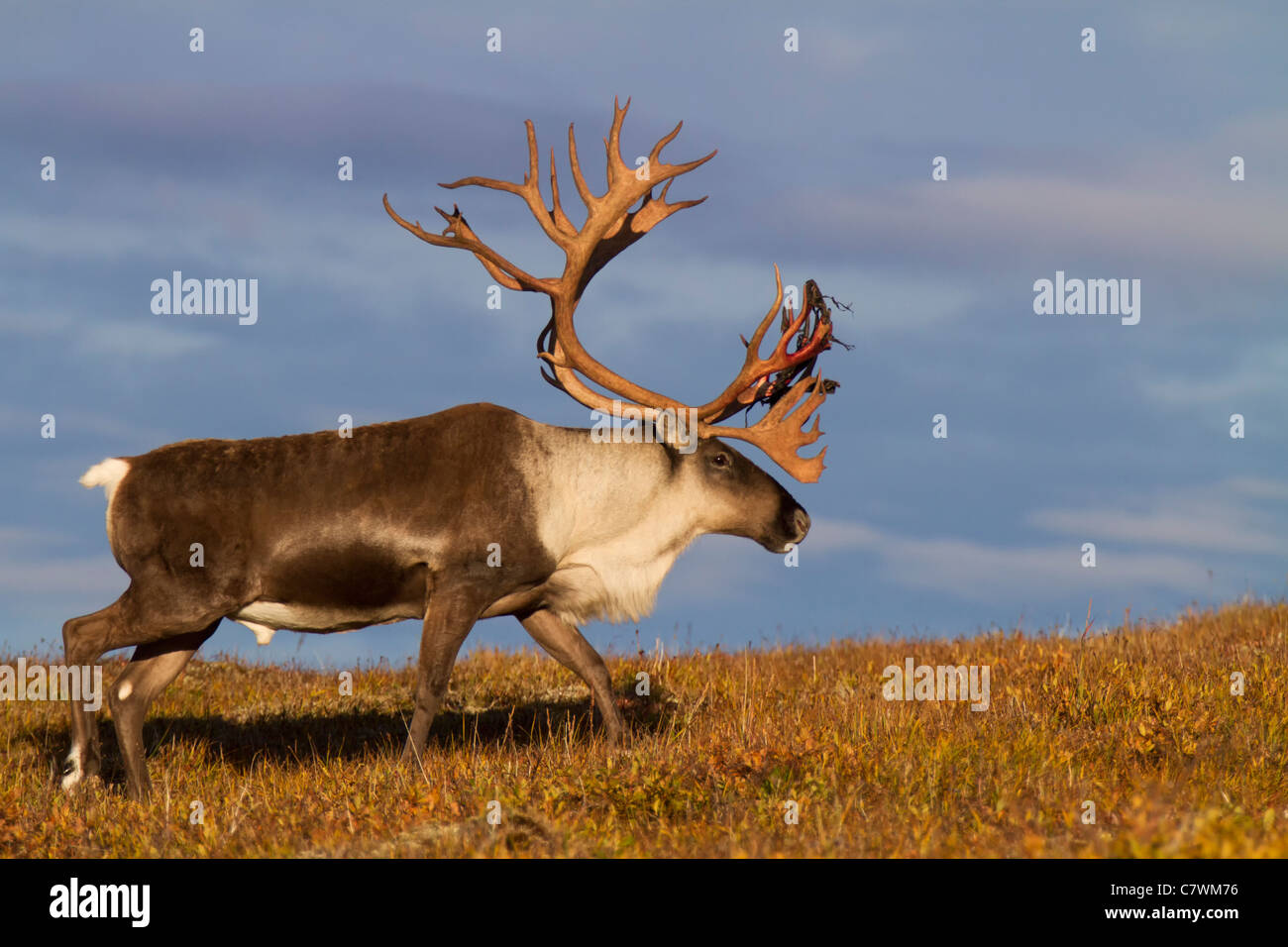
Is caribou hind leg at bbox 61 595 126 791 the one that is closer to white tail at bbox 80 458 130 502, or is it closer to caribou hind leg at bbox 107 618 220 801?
caribou hind leg at bbox 107 618 220 801

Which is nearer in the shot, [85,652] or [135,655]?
[85,652]

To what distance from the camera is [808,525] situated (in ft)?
33.8

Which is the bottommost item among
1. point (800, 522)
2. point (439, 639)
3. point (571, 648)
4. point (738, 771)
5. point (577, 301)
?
point (738, 771)

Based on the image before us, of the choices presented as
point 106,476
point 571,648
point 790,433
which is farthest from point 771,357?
point 106,476

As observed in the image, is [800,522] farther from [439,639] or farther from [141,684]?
[141,684]

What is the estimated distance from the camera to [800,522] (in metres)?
10.3

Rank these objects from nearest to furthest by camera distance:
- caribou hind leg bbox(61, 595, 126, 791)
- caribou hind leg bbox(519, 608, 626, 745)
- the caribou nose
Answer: caribou hind leg bbox(61, 595, 126, 791) < caribou hind leg bbox(519, 608, 626, 745) < the caribou nose

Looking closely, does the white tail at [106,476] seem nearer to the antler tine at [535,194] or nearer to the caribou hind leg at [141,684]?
the caribou hind leg at [141,684]

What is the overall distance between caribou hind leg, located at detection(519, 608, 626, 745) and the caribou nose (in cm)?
183

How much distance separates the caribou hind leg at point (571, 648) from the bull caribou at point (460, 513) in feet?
0.06

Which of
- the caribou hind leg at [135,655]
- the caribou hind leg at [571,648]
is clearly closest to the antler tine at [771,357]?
the caribou hind leg at [571,648]

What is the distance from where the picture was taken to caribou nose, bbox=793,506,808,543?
10.3 m

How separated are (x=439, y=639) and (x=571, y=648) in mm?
1400

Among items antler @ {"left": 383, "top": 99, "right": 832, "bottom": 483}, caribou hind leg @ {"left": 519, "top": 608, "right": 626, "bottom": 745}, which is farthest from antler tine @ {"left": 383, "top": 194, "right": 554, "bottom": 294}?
caribou hind leg @ {"left": 519, "top": 608, "right": 626, "bottom": 745}
